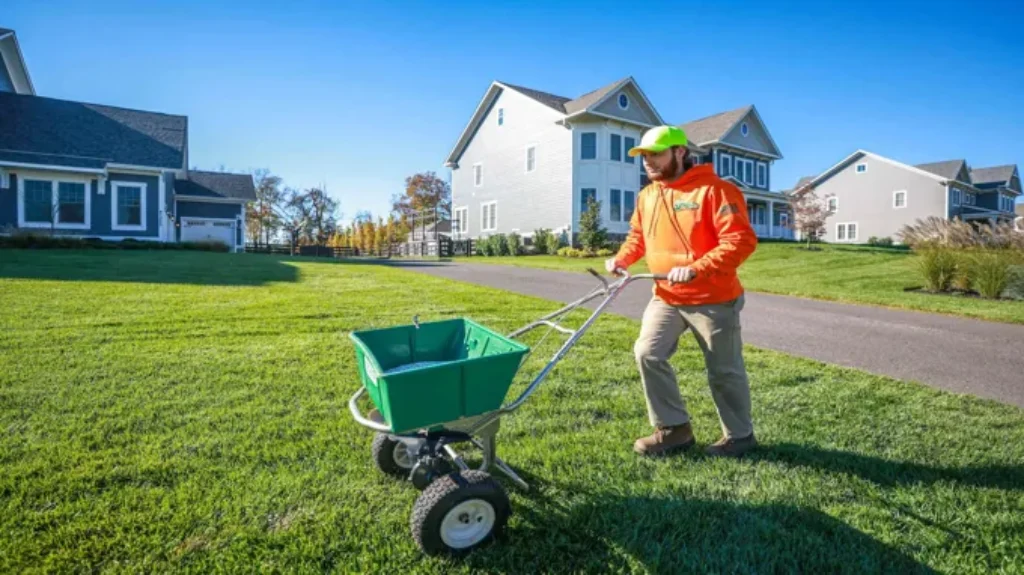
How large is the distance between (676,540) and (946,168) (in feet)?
176

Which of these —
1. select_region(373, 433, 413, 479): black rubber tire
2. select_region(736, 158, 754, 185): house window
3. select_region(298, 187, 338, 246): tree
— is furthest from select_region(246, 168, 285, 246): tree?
select_region(373, 433, 413, 479): black rubber tire

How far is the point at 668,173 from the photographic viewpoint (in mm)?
3250

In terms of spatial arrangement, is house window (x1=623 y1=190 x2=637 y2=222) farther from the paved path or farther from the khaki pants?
the khaki pants

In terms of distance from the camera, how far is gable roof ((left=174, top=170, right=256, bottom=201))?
3050 centimetres

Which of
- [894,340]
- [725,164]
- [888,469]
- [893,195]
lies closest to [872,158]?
[893,195]

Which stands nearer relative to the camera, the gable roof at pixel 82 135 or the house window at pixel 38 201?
the house window at pixel 38 201

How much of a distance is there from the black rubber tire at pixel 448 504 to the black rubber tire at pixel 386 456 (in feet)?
2.08

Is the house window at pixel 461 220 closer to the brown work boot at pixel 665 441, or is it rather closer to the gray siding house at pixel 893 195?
the gray siding house at pixel 893 195

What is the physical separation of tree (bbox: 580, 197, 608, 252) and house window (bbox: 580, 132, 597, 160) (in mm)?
3981

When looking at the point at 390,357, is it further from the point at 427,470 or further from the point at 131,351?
the point at 131,351

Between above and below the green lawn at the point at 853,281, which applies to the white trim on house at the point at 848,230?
above

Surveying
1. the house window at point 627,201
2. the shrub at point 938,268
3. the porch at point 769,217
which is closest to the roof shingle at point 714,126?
the porch at point 769,217

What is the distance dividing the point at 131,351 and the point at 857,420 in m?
6.25

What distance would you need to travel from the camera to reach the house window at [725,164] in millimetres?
34291
